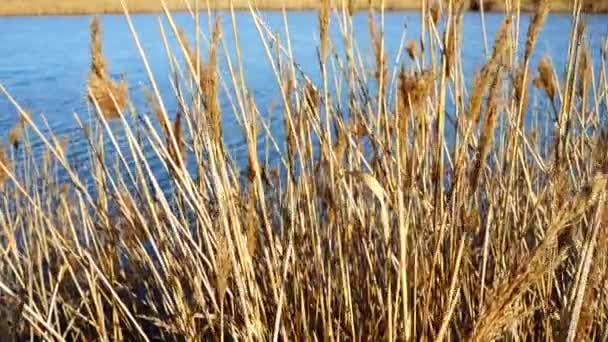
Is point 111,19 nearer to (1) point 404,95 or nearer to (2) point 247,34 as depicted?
(2) point 247,34

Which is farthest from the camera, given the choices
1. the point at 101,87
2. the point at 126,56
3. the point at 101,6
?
the point at 101,6

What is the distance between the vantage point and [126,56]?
8.14 m

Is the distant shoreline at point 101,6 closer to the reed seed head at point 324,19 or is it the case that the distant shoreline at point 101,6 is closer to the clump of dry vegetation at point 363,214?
the clump of dry vegetation at point 363,214

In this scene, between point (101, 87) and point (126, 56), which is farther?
point (126, 56)

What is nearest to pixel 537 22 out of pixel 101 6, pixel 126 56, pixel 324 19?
pixel 324 19

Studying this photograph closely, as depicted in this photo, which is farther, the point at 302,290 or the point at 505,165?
the point at 505,165

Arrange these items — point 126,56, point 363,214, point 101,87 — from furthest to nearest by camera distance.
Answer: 1. point 126,56
2. point 363,214
3. point 101,87

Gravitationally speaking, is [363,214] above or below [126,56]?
above

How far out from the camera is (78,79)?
7.19 m

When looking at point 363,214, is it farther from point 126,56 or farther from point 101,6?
point 101,6

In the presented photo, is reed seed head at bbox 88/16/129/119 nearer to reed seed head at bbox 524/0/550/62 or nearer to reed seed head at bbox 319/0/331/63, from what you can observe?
reed seed head at bbox 319/0/331/63

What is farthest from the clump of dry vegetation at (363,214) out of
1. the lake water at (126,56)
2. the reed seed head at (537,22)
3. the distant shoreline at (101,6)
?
the distant shoreline at (101,6)

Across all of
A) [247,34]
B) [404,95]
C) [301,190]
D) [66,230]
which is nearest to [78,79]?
[247,34]

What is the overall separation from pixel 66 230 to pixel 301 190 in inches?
38.7
